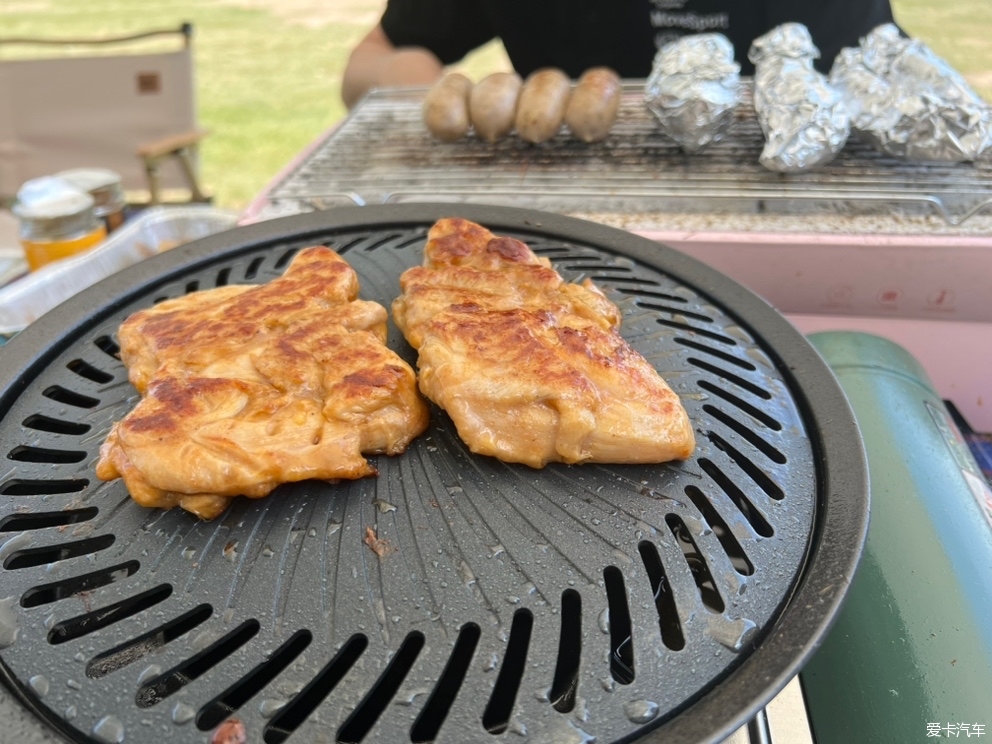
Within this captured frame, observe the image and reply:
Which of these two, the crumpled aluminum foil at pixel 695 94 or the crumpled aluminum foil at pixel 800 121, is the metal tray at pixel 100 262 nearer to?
the crumpled aluminum foil at pixel 695 94

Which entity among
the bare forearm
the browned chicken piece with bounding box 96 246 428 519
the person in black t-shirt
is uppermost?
the person in black t-shirt

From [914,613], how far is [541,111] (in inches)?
91.0

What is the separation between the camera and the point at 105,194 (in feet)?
9.56

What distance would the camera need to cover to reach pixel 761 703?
2.86ft

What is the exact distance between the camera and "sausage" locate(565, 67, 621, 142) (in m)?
2.87

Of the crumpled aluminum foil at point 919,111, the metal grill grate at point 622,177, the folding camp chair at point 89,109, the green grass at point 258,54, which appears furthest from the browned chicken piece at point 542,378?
the green grass at point 258,54

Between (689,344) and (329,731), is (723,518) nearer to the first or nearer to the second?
(689,344)

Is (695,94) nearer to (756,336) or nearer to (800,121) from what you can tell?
(800,121)

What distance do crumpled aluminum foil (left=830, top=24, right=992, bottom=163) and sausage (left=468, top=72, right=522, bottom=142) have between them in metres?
1.39

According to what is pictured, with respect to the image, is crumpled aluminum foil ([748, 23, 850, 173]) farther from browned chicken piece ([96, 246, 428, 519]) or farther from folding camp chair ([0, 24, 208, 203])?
folding camp chair ([0, 24, 208, 203])

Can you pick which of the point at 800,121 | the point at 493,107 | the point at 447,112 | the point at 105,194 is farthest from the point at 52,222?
the point at 800,121

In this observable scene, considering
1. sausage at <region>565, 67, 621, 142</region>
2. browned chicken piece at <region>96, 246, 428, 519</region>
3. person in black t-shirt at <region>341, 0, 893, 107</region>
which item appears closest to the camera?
browned chicken piece at <region>96, 246, 428, 519</region>

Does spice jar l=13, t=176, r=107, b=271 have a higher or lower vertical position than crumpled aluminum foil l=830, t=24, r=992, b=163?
lower

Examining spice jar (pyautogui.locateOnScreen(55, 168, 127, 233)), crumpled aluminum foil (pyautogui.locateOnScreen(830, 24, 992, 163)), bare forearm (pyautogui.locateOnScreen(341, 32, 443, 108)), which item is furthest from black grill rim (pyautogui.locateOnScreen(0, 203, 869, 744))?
bare forearm (pyautogui.locateOnScreen(341, 32, 443, 108))
